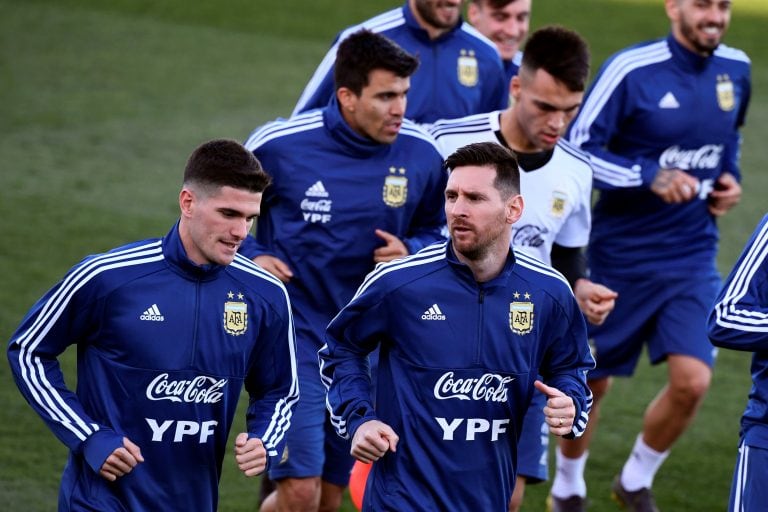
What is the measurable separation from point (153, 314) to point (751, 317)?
2006mm

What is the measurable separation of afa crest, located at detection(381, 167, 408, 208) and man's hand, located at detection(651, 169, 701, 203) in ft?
5.09

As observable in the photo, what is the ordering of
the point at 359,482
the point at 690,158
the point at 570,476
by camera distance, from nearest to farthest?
the point at 359,482 → the point at 570,476 → the point at 690,158

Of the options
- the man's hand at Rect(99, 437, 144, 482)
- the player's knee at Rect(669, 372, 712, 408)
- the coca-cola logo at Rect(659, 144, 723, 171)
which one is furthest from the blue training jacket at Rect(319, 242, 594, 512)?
the coca-cola logo at Rect(659, 144, 723, 171)

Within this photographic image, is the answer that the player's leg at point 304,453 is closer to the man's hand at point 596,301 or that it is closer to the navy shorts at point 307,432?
the navy shorts at point 307,432

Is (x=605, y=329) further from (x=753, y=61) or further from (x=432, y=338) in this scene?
(x=753, y=61)

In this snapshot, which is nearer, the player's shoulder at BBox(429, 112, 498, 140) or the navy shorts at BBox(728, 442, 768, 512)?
the navy shorts at BBox(728, 442, 768, 512)

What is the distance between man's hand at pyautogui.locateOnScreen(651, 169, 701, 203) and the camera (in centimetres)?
745

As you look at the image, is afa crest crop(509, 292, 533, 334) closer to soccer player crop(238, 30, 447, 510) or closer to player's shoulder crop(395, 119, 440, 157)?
soccer player crop(238, 30, 447, 510)

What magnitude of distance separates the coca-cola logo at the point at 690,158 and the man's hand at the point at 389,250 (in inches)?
77.2

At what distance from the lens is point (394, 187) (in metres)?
6.60

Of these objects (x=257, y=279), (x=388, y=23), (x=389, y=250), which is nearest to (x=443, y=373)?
(x=257, y=279)

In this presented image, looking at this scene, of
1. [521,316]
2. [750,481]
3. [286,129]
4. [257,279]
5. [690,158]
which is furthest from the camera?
[690,158]

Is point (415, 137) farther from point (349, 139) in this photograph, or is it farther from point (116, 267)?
point (116, 267)

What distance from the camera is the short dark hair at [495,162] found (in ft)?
17.4
